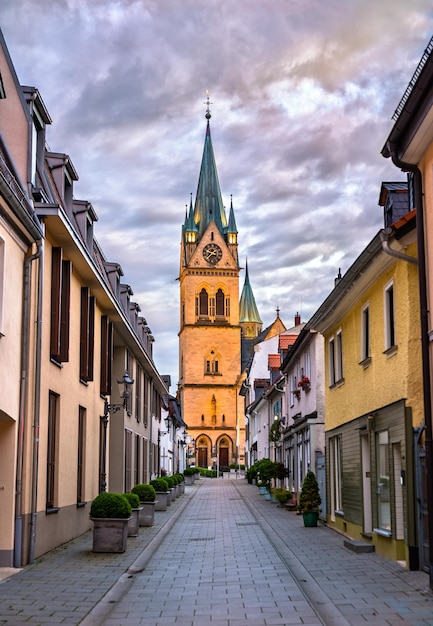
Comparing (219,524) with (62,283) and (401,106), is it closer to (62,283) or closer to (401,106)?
(62,283)

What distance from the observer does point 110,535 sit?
51.0ft

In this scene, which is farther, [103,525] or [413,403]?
[103,525]

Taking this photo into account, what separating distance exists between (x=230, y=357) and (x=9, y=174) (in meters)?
93.4

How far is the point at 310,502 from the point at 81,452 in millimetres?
6756

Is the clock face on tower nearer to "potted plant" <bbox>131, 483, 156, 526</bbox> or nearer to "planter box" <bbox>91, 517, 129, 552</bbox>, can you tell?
"potted plant" <bbox>131, 483, 156, 526</bbox>

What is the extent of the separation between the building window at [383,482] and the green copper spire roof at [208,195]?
9682 centimetres

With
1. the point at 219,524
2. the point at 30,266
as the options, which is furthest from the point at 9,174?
the point at 219,524

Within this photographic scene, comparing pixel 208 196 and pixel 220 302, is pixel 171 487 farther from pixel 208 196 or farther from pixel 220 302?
pixel 208 196

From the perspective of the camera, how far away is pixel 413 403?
43.2ft

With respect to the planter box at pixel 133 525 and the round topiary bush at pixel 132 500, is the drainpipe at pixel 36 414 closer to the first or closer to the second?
the round topiary bush at pixel 132 500

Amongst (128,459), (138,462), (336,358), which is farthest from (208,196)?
(336,358)

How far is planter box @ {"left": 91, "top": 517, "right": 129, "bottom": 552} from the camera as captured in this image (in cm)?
1554

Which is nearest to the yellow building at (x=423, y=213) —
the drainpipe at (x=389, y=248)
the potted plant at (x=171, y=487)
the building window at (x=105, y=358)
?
the drainpipe at (x=389, y=248)

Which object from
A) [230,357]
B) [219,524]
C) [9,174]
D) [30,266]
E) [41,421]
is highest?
[230,357]
